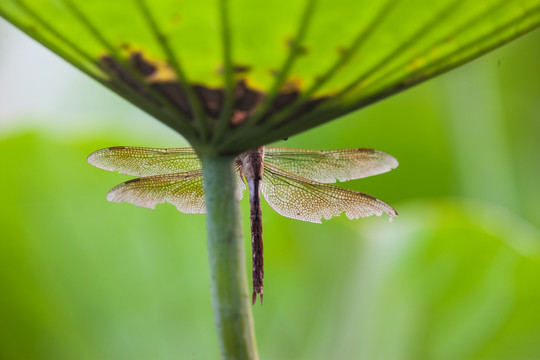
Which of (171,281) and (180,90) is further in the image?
(171,281)

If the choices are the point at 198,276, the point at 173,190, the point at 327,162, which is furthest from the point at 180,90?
the point at 198,276

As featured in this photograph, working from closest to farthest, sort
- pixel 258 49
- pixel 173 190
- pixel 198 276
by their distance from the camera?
pixel 258 49, pixel 173 190, pixel 198 276

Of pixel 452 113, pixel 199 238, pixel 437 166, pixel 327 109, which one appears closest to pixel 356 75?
pixel 327 109

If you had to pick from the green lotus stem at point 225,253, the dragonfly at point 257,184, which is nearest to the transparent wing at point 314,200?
the dragonfly at point 257,184

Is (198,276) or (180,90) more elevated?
(180,90)

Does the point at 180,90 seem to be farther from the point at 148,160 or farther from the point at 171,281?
the point at 171,281

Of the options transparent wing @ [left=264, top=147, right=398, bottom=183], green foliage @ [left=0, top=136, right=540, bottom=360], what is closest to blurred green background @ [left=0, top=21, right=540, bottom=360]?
green foliage @ [left=0, top=136, right=540, bottom=360]

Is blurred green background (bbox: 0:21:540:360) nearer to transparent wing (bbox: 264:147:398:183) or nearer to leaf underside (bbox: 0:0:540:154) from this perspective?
transparent wing (bbox: 264:147:398:183)

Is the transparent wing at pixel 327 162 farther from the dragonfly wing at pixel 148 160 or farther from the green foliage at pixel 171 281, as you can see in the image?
the green foliage at pixel 171 281
